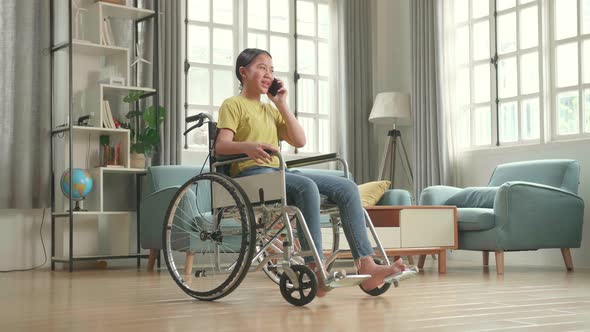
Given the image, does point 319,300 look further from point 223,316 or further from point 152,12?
point 152,12

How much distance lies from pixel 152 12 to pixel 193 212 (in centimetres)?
170

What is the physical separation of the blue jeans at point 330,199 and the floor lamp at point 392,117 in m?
3.65

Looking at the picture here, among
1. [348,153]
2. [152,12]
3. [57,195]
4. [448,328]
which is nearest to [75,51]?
[152,12]

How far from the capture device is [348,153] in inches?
273

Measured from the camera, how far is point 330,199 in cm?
303

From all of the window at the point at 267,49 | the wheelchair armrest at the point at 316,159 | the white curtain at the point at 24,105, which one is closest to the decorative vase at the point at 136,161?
the white curtain at the point at 24,105

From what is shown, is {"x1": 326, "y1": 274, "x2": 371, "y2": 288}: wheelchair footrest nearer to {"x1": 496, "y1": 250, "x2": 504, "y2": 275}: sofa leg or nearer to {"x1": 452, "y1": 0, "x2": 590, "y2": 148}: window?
{"x1": 496, "y1": 250, "x2": 504, "y2": 275}: sofa leg

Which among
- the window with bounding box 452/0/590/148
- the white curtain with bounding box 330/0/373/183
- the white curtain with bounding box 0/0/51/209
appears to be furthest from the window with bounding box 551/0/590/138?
the white curtain with bounding box 0/0/51/209

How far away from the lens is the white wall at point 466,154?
215 inches

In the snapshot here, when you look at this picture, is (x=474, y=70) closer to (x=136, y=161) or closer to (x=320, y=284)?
(x=136, y=161)

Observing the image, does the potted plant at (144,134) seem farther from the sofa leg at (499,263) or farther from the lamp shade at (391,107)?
the sofa leg at (499,263)

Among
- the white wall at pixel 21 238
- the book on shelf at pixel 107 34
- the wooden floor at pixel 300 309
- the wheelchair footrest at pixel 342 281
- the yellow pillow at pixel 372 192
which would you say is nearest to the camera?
the wooden floor at pixel 300 309

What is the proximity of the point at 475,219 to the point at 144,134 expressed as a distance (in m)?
2.33

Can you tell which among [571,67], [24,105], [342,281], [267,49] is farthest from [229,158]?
[267,49]
